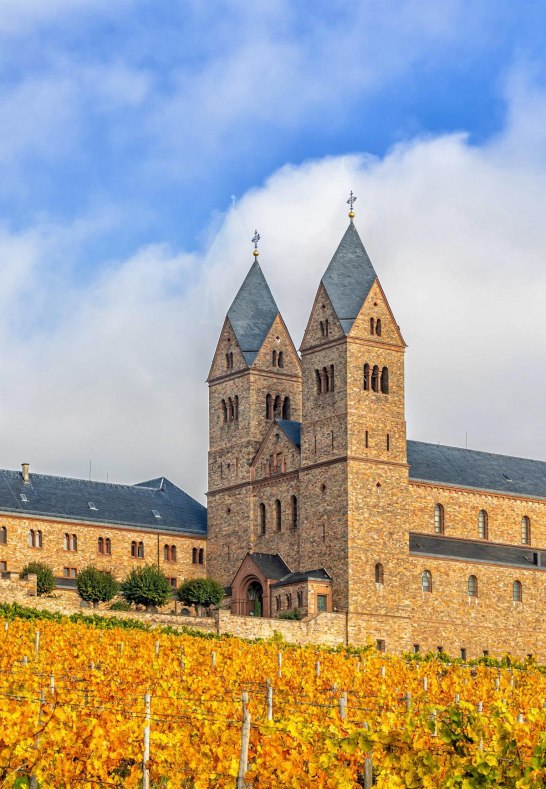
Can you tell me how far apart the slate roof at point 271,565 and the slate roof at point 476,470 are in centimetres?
824

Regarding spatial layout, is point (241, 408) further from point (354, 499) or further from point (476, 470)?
point (476, 470)

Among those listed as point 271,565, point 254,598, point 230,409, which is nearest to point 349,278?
point 230,409

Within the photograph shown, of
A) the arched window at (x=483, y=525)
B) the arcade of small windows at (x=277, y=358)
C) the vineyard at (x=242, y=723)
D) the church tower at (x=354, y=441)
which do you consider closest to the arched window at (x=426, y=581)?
the church tower at (x=354, y=441)

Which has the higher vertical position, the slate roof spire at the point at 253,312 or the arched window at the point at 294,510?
the slate roof spire at the point at 253,312

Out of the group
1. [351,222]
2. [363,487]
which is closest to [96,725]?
[363,487]

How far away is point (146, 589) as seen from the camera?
83.1m

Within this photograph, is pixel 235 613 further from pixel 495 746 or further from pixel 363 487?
pixel 495 746

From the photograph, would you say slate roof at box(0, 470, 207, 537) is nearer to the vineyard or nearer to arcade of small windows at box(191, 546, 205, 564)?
arcade of small windows at box(191, 546, 205, 564)

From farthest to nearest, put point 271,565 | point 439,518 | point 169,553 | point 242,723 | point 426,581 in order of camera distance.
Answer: point 169,553, point 439,518, point 271,565, point 426,581, point 242,723

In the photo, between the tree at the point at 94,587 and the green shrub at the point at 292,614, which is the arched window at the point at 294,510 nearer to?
the green shrub at the point at 292,614

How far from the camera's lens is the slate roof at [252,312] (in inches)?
3553

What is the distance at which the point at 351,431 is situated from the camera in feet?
263

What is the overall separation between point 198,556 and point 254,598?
7.69 metres

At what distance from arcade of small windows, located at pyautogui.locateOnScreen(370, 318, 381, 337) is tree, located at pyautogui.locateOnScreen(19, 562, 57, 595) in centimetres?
1977
